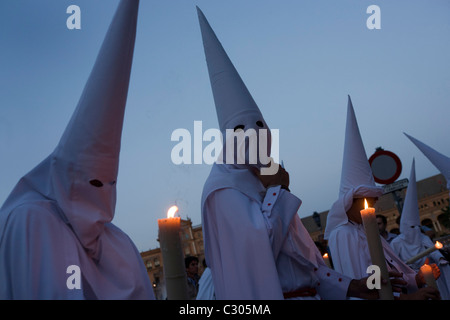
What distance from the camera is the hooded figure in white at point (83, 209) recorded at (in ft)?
6.75

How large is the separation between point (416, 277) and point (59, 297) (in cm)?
358

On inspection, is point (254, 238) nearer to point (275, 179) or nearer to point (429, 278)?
point (275, 179)

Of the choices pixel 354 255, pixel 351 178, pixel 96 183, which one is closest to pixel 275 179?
pixel 96 183

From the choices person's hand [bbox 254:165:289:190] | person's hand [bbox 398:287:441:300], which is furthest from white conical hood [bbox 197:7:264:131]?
person's hand [bbox 398:287:441:300]

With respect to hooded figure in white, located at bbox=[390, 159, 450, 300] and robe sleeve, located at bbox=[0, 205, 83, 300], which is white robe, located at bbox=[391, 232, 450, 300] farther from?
robe sleeve, located at bbox=[0, 205, 83, 300]

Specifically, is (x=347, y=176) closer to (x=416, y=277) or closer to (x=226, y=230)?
(x=416, y=277)

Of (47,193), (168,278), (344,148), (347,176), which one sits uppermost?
(344,148)

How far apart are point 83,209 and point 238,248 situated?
97 cm

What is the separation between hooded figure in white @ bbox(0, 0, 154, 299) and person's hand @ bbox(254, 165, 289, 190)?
1.12 meters

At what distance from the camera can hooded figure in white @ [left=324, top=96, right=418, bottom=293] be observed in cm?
450
